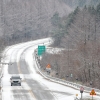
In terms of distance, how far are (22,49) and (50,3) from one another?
3133 inches

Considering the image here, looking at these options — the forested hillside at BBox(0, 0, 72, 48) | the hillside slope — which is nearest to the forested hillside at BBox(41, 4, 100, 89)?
the forested hillside at BBox(0, 0, 72, 48)

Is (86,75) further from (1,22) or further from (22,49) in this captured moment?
(1,22)

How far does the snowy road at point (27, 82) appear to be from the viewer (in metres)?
37.1

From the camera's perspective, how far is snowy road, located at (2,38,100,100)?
122 feet

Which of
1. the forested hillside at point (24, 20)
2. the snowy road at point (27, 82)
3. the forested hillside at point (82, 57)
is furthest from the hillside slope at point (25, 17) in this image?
the forested hillside at point (82, 57)

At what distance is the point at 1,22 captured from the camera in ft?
427

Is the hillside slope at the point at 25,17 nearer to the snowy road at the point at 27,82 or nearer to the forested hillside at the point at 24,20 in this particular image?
the forested hillside at the point at 24,20

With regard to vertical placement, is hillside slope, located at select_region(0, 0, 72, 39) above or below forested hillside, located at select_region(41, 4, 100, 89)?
above

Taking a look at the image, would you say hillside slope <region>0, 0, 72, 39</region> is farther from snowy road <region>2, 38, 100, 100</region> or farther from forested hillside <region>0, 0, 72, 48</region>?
snowy road <region>2, 38, 100, 100</region>

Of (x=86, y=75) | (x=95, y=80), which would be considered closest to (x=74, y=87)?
(x=95, y=80)

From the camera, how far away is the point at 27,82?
2089 inches

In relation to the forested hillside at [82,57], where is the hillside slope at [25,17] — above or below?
above

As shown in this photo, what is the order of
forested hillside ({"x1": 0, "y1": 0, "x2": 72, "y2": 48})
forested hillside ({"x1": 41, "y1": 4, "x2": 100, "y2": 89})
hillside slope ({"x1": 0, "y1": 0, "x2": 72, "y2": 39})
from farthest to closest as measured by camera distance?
hillside slope ({"x1": 0, "y1": 0, "x2": 72, "y2": 39}), forested hillside ({"x1": 0, "y1": 0, "x2": 72, "y2": 48}), forested hillside ({"x1": 41, "y1": 4, "x2": 100, "y2": 89})

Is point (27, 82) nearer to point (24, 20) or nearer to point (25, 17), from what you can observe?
point (24, 20)
